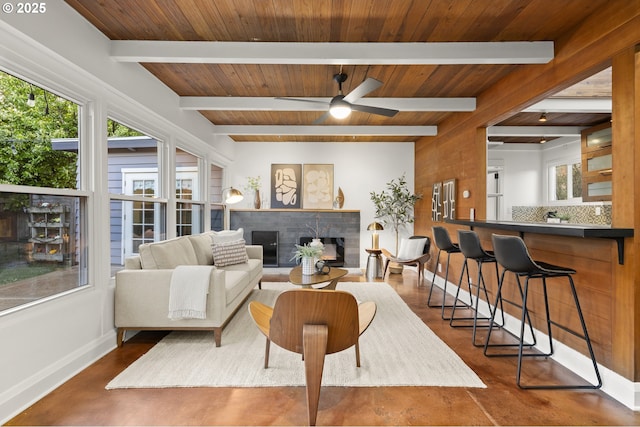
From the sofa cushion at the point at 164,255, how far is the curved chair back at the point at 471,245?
2944 millimetres

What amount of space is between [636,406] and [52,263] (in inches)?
160

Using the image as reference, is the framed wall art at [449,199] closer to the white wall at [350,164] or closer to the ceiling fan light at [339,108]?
the white wall at [350,164]

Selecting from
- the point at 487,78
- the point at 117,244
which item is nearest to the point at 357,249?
the point at 487,78

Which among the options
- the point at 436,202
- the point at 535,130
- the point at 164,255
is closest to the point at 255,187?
the point at 436,202

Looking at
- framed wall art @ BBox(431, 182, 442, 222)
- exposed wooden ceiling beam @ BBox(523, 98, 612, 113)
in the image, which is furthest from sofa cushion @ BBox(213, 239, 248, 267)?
exposed wooden ceiling beam @ BBox(523, 98, 612, 113)

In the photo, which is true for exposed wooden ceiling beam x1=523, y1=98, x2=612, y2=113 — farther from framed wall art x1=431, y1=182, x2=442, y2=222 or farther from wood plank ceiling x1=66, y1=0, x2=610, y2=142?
framed wall art x1=431, y1=182, x2=442, y2=222

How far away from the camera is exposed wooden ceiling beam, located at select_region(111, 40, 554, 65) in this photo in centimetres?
276

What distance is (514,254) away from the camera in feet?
7.99

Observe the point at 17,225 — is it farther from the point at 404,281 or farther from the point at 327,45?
the point at 404,281

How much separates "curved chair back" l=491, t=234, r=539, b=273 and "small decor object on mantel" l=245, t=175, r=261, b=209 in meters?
4.88

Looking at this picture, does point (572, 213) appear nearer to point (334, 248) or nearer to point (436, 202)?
point (436, 202)

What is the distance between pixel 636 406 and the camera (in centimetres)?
204

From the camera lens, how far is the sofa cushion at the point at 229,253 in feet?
13.9

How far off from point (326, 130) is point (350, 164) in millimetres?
1502
